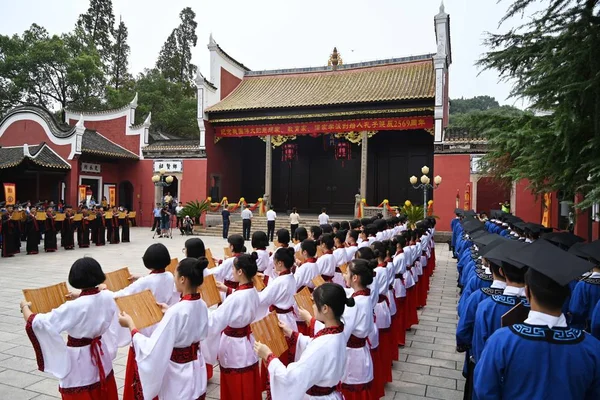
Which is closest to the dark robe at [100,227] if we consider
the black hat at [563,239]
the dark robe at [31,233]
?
the dark robe at [31,233]

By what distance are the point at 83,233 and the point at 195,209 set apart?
5590 millimetres

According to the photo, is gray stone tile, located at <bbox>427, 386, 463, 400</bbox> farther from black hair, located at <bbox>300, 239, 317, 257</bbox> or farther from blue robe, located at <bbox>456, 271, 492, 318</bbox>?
black hair, located at <bbox>300, 239, 317, 257</bbox>

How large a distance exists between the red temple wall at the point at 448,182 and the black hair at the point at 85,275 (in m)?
15.1

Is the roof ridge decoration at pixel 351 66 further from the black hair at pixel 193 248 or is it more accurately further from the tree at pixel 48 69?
the black hair at pixel 193 248

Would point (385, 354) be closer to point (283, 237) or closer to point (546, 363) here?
point (283, 237)

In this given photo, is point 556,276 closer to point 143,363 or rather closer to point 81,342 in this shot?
point 143,363

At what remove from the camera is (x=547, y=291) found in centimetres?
185

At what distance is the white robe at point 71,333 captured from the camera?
276 cm

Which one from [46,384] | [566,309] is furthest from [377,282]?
[46,384]

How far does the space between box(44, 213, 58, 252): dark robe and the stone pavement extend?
2.27 m

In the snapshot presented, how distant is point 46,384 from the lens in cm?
391

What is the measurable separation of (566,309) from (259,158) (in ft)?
66.4

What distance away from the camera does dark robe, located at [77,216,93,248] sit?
13.3 meters

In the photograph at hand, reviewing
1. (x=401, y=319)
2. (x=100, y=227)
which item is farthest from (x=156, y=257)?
(x=100, y=227)
